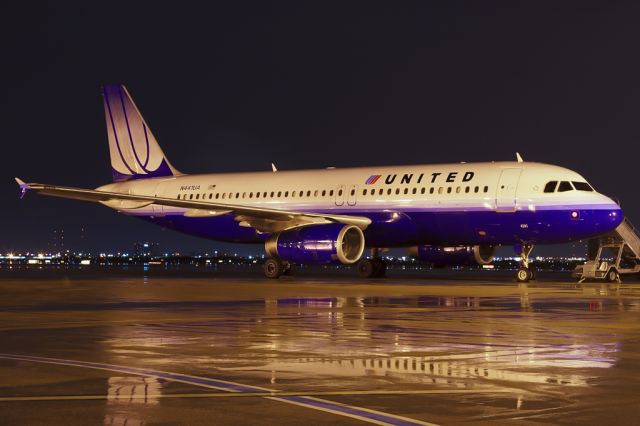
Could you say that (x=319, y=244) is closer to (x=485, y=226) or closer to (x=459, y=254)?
(x=485, y=226)

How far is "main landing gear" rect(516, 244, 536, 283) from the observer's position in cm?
3519

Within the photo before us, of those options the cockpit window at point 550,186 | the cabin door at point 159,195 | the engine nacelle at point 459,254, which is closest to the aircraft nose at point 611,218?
the cockpit window at point 550,186

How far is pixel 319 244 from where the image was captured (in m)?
35.8

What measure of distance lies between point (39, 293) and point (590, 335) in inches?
637

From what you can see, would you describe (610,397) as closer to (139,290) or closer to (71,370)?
(71,370)

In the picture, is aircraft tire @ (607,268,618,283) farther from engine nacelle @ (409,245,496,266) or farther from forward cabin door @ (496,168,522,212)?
forward cabin door @ (496,168,522,212)

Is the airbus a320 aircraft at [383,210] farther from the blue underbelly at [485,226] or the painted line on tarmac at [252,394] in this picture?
the painted line on tarmac at [252,394]

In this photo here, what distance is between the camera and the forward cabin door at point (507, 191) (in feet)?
115

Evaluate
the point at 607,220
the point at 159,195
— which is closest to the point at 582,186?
the point at 607,220

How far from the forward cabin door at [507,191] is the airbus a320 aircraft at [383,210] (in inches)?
1.3

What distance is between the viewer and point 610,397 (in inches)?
346

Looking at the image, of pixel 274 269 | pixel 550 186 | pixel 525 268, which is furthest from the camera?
pixel 274 269

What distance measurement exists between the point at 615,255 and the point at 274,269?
13.6m

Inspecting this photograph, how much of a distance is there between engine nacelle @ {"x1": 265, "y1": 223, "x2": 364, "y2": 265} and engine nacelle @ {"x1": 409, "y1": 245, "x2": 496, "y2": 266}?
5799 millimetres
